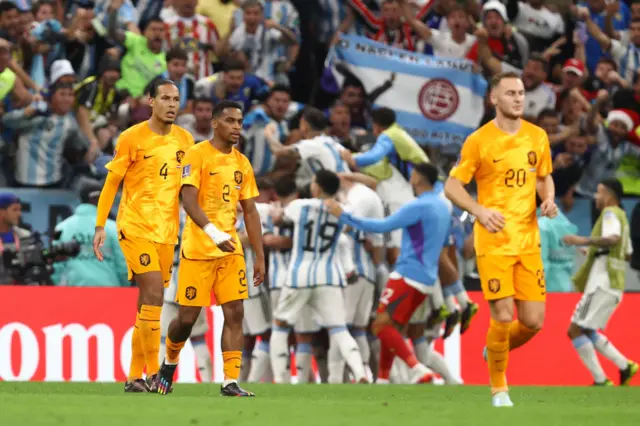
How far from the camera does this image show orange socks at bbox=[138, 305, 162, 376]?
11.6m

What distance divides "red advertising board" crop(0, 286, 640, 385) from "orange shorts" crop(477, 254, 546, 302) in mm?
7193

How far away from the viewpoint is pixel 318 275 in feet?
52.5

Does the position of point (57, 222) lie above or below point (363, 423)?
above

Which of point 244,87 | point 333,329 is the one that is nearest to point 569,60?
point 244,87

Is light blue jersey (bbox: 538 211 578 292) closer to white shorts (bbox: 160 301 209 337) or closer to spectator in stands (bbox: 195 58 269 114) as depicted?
spectator in stands (bbox: 195 58 269 114)

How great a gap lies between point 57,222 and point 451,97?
5.67 metres

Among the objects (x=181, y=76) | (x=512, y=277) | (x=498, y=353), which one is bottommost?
(x=498, y=353)

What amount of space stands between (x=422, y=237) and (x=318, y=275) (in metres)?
1.23

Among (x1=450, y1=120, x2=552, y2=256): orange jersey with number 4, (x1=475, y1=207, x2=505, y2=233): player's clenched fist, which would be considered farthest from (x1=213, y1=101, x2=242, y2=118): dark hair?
(x1=475, y1=207, x2=505, y2=233): player's clenched fist

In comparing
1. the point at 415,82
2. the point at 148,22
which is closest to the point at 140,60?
the point at 148,22

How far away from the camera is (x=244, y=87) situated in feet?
Answer: 62.9

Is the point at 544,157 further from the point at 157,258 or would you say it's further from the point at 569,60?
the point at 569,60

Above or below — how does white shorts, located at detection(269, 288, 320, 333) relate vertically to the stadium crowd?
below

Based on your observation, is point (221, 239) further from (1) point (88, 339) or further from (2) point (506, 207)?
(1) point (88, 339)
